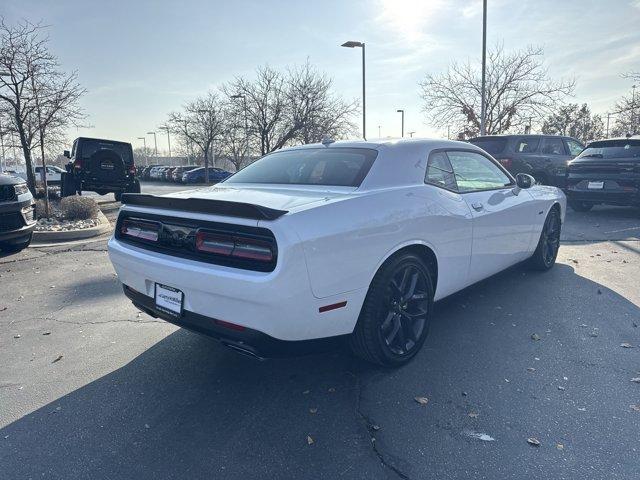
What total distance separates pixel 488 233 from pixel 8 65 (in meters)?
10.7

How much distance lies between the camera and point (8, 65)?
9.67m

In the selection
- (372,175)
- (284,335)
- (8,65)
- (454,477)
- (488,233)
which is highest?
(8,65)

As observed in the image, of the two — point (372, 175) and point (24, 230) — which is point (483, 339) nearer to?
point (372, 175)

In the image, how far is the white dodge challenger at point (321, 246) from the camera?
7.63 ft

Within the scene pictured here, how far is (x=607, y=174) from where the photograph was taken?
910cm

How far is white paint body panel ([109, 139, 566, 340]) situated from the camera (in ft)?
7.50

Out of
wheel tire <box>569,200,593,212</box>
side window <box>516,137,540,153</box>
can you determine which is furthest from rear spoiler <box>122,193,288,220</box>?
wheel tire <box>569,200,593,212</box>

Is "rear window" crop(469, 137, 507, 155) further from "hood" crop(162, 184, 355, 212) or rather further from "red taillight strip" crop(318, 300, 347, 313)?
"red taillight strip" crop(318, 300, 347, 313)

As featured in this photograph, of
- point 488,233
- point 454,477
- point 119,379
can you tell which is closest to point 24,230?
point 119,379

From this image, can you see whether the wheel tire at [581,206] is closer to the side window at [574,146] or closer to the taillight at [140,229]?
the side window at [574,146]

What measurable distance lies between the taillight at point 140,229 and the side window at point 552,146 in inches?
421

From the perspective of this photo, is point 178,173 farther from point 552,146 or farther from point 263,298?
point 263,298

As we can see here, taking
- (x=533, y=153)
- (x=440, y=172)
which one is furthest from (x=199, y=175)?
(x=440, y=172)

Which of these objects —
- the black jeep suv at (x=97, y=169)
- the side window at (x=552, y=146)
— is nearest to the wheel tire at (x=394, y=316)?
the side window at (x=552, y=146)
